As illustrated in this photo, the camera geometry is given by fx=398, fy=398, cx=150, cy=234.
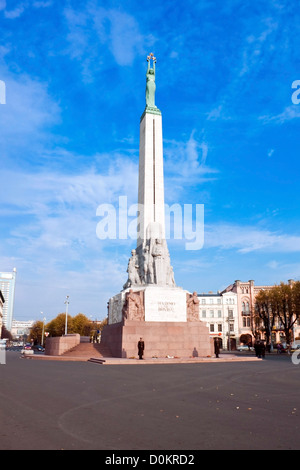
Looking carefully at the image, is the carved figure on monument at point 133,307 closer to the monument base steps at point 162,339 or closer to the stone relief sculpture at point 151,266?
the monument base steps at point 162,339

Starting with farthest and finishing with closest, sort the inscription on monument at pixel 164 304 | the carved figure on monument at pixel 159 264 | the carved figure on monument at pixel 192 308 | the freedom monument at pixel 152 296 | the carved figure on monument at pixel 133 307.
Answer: the carved figure on monument at pixel 159 264 < the carved figure on monument at pixel 192 308 < the inscription on monument at pixel 164 304 < the carved figure on monument at pixel 133 307 < the freedom monument at pixel 152 296

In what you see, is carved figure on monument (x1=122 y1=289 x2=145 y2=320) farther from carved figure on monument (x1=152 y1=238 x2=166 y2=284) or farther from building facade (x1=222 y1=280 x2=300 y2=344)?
building facade (x1=222 y1=280 x2=300 y2=344)

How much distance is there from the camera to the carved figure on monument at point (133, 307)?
2738 centimetres

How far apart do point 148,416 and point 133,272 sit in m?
24.0

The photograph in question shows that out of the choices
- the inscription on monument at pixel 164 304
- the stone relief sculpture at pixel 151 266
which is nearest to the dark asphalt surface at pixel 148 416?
the inscription on monument at pixel 164 304

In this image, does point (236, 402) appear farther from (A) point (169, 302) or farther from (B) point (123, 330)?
(A) point (169, 302)

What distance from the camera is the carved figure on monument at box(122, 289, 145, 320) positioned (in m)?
27.4

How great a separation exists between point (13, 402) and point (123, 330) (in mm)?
17714

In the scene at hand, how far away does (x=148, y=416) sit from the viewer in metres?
7.29

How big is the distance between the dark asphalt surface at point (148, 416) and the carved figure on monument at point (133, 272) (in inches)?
726

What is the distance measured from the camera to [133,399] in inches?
368

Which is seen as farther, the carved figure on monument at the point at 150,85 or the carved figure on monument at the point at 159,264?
the carved figure on monument at the point at 150,85

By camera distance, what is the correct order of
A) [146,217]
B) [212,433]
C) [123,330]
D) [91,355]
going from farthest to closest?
[146,217] < [91,355] < [123,330] < [212,433]
